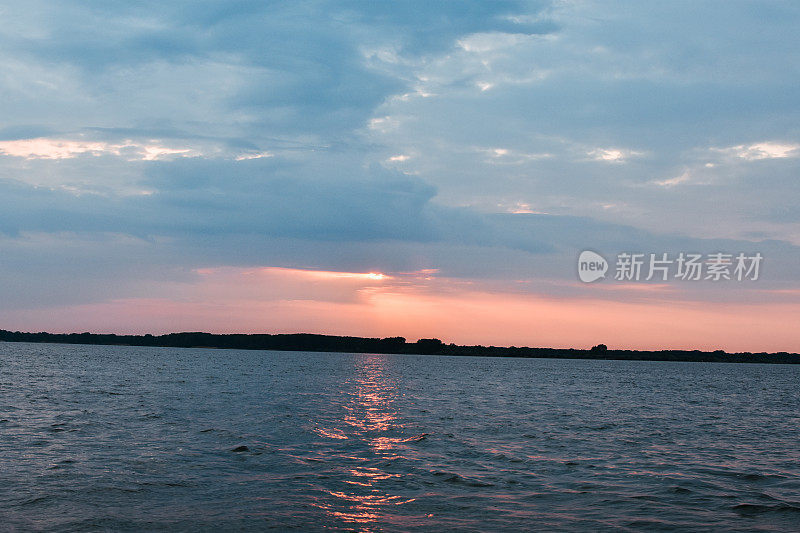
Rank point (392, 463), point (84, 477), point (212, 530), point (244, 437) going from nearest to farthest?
1. point (212, 530)
2. point (84, 477)
3. point (392, 463)
4. point (244, 437)

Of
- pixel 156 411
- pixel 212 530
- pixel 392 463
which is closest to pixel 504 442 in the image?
pixel 392 463

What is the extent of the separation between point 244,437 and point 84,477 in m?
11.0

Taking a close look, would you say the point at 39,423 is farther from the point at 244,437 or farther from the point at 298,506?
the point at 298,506

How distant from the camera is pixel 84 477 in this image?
71.3 feet

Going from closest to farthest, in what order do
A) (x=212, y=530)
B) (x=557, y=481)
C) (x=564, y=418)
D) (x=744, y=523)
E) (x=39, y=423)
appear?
(x=212, y=530) < (x=744, y=523) < (x=557, y=481) < (x=39, y=423) < (x=564, y=418)

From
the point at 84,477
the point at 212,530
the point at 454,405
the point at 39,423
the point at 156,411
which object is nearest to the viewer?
the point at 212,530

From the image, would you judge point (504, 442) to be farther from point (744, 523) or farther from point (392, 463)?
point (744, 523)

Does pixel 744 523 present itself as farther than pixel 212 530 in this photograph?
Yes

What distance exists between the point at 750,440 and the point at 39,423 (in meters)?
42.5

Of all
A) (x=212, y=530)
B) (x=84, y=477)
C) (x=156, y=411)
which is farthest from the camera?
(x=156, y=411)

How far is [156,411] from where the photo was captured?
43.1 m

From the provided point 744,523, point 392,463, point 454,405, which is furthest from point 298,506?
point 454,405

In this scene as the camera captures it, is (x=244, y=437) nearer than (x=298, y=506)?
No

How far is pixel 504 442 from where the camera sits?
32.6 meters
